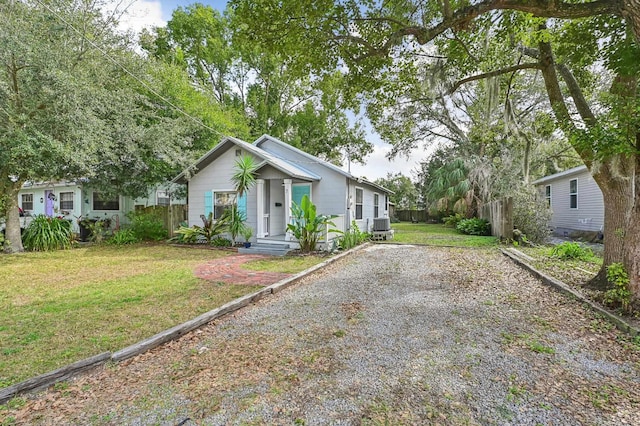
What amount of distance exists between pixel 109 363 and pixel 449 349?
351 cm

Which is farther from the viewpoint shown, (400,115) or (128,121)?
(400,115)

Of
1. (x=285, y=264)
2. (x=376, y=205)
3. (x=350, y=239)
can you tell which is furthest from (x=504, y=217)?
(x=285, y=264)

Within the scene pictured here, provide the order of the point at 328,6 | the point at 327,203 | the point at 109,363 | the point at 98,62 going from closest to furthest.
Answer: the point at 109,363, the point at 328,6, the point at 98,62, the point at 327,203

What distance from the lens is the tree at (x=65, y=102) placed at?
25.0 ft

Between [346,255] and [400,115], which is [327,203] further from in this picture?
[400,115]

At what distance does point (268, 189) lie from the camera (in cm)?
1189

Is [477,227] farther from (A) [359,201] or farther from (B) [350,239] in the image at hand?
(B) [350,239]

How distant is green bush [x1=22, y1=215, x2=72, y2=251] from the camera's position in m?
10.4

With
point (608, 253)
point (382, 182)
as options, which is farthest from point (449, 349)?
point (382, 182)

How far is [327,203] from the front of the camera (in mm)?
11844

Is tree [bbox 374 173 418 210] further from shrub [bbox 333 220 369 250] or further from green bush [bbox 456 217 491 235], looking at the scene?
shrub [bbox 333 220 369 250]

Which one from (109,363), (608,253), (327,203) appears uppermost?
(327,203)

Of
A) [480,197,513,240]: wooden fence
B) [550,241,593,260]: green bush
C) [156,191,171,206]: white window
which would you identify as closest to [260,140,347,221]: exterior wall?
[480,197,513,240]: wooden fence

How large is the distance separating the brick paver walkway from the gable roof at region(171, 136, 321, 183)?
3631 mm
